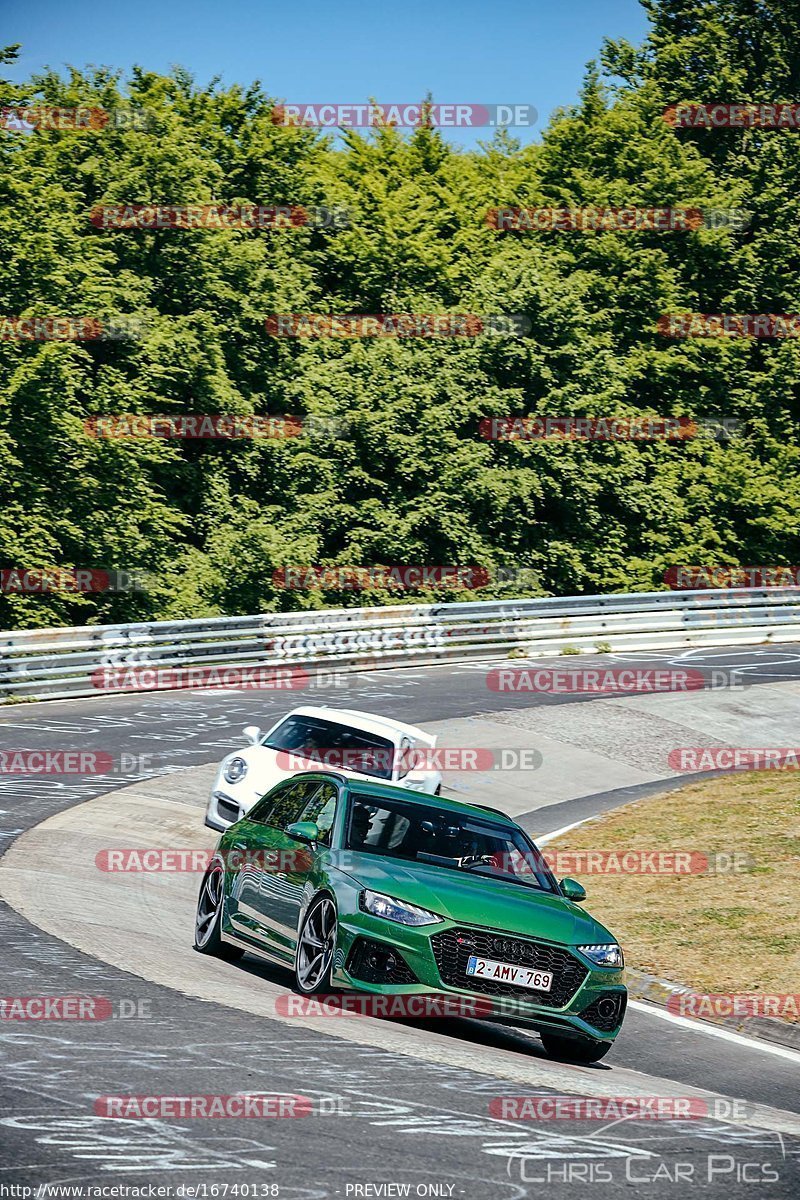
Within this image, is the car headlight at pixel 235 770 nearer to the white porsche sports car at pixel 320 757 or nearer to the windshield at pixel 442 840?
the white porsche sports car at pixel 320 757

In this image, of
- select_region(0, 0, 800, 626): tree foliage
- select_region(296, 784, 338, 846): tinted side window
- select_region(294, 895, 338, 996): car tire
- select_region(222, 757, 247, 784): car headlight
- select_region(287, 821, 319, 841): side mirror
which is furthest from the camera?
select_region(0, 0, 800, 626): tree foliage

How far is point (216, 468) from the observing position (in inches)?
1726

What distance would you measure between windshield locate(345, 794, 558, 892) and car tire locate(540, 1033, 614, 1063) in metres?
1.03

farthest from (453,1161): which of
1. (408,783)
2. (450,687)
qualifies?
(450,687)

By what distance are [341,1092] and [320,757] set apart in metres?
10.0

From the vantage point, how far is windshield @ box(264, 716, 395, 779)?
17047 mm

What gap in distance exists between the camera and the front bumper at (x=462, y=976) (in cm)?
911

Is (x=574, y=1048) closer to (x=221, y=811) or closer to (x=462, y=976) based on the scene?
(x=462, y=976)

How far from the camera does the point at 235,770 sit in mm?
16859

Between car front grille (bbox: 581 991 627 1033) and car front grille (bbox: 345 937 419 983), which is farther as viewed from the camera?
car front grille (bbox: 581 991 627 1033)

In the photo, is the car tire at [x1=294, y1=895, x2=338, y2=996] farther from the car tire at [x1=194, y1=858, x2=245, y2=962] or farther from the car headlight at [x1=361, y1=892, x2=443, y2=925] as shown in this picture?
the car tire at [x1=194, y1=858, x2=245, y2=962]

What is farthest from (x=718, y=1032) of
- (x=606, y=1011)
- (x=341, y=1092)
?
(x=341, y=1092)

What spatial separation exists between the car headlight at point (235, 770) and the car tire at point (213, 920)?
17.1ft

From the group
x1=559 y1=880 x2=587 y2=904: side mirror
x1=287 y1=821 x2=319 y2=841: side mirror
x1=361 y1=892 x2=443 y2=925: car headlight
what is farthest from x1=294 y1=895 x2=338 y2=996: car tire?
x1=559 y1=880 x2=587 y2=904: side mirror
